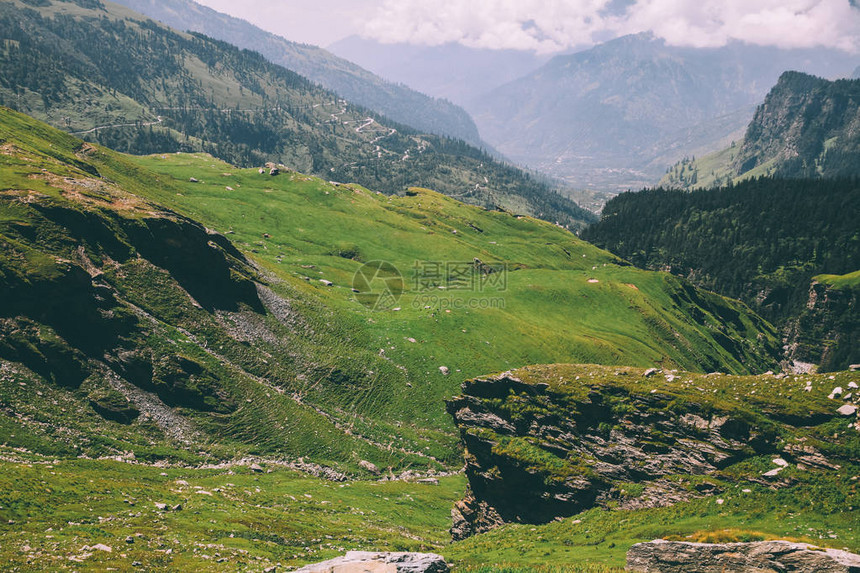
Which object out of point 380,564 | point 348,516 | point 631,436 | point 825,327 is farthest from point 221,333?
point 825,327

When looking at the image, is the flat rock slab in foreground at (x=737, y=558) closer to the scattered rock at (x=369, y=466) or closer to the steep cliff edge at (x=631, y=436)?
the steep cliff edge at (x=631, y=436)

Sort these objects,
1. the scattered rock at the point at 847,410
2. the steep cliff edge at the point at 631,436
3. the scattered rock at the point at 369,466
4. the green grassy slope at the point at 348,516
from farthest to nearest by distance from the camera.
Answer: the scattered rock at the point at 369,466 → the steep cliff edge at the point at 631,436 → the scattered rock at the point at 847,410 → the green grassy slope at the point at 348,516

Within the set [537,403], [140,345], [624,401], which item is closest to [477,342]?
[537,403]

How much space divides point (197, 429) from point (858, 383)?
56568 millimetres

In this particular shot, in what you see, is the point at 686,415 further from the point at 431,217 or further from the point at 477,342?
the point at 431,217

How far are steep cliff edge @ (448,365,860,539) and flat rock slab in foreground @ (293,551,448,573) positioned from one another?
19.1 meters

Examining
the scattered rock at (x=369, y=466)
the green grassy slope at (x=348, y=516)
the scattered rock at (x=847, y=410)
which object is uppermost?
the scattered rock at (x=847, y=410)

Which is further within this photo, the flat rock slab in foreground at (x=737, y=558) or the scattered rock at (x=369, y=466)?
the scattered rock at (x=369, y=466)

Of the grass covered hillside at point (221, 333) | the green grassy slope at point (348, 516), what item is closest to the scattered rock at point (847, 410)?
the green grassy slope at point (348, 516)

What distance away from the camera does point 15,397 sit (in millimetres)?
37719

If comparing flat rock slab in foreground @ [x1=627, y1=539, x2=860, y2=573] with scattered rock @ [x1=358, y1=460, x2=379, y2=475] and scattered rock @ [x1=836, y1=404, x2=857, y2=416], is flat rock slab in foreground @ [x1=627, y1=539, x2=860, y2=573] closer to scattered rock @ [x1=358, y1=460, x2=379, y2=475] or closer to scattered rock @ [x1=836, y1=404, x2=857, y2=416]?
scattered rock @ [x1=836, y1=404, x2=857, y2=416]

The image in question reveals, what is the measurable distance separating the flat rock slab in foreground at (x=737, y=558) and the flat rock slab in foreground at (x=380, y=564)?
10005mm

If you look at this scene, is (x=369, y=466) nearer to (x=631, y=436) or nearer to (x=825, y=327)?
(x=631, y=436)

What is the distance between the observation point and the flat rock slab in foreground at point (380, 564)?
19.4 meters
